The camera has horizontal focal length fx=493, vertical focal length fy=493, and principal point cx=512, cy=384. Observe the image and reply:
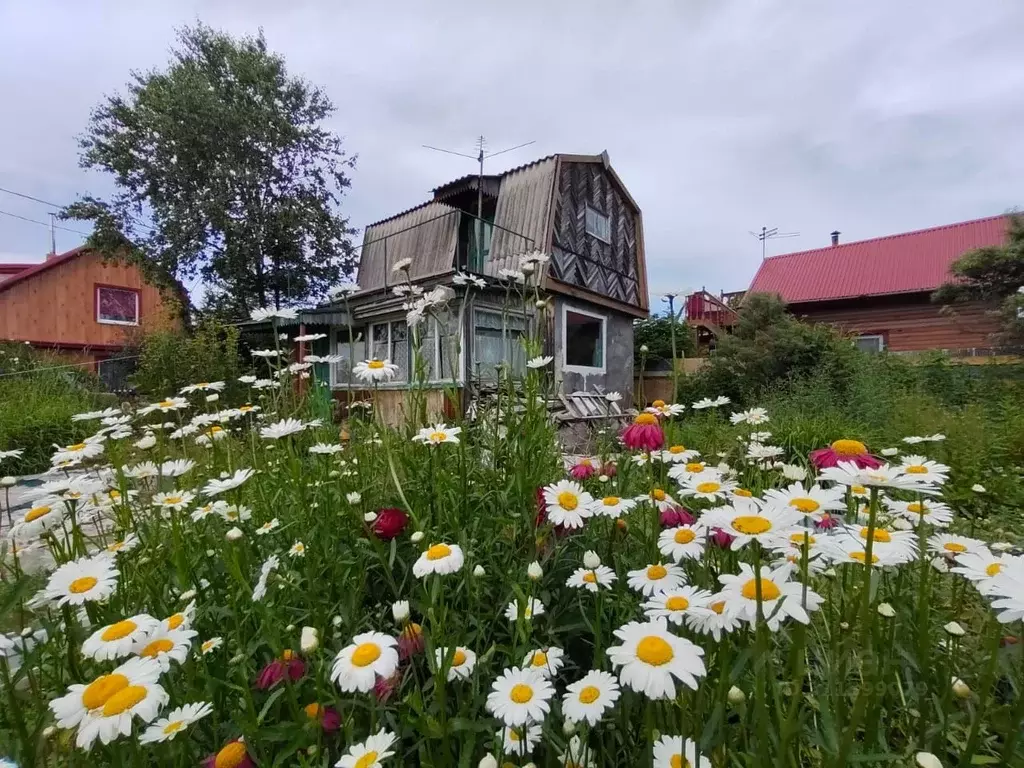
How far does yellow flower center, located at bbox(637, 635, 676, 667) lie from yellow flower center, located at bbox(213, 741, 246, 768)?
0.56m

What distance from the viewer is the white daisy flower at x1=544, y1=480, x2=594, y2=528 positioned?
3.10ft

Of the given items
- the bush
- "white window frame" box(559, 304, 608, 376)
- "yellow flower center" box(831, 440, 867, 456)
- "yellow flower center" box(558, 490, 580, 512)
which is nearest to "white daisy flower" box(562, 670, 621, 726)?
"yellow flower center" box(558, 490, 580, 512)

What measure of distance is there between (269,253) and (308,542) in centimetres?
1213

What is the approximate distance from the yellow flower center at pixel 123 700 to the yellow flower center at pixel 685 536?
80cm

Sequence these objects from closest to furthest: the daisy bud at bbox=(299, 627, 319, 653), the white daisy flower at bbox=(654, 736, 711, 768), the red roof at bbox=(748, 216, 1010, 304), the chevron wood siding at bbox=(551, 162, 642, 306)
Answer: the white daisy flower at bbox=(654, 736, 711, 768) → the daisy bud at bbox=(299, 627, 319, 653) → the chevron wood siding at bbox=(551, 162, 642, 306) → the red roof at bbox=(748, 216, 1010, 304)

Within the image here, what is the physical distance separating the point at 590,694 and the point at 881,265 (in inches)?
635

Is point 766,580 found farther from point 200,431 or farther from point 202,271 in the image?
point 202,271

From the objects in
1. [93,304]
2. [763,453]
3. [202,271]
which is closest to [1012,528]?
[763,453]

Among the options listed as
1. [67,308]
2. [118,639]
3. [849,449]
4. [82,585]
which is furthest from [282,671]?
[67,308]

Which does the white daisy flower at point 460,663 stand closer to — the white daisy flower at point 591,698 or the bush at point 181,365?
the white daisy flower at point 591,698

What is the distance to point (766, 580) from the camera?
0.68 metres

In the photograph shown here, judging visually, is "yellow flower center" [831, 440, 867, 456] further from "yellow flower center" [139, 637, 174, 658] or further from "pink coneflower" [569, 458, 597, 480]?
"yellow flower center" [139, 637, 174, 658]

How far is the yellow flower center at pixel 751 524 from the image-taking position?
630 mm

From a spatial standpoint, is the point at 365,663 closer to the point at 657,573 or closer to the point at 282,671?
the point at 282,671
